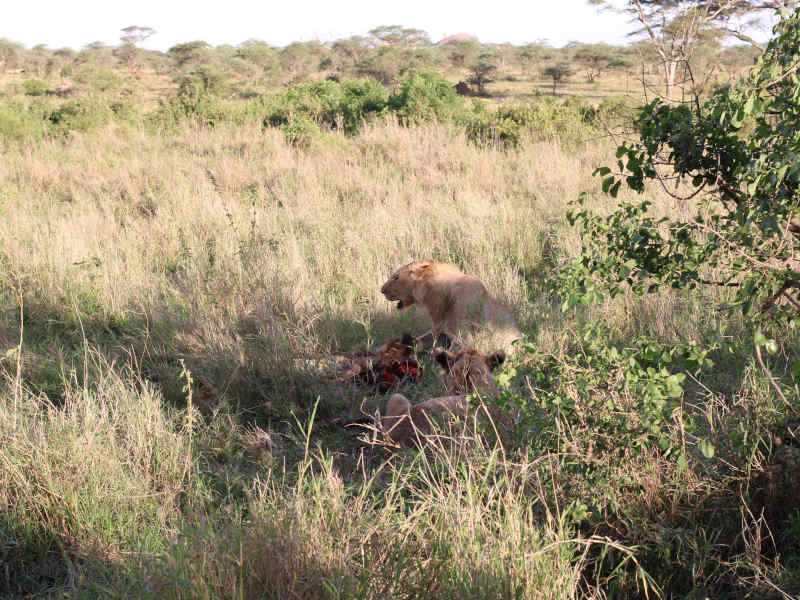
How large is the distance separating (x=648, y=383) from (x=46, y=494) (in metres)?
2.46

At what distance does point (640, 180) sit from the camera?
283 centimetres

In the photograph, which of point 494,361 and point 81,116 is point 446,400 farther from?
point 81,116

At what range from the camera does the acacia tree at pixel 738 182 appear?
2.37m

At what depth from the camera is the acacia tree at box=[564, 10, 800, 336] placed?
7.76 feet

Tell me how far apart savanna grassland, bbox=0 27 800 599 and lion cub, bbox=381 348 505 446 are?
5.2 inches

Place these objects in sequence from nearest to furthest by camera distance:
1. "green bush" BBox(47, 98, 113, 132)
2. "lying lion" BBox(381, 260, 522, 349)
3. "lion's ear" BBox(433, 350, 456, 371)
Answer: "lion's ear" BBox(433, 350, 456, 371) → "lying lion" BBox(381, 260, 522, 349) → "green bush" BBox(47, 98, 113, 132)

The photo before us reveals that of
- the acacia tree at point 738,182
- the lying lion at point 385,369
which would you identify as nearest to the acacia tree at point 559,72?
the lying lion at point 385,369

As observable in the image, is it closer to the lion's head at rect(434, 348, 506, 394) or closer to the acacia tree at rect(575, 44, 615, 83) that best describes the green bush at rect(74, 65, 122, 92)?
the lion's head at rect(434, 348, 506, 394)

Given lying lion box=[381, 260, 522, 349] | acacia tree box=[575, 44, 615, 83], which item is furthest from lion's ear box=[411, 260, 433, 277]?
acacia tree box=[575, 44, 615, 83]

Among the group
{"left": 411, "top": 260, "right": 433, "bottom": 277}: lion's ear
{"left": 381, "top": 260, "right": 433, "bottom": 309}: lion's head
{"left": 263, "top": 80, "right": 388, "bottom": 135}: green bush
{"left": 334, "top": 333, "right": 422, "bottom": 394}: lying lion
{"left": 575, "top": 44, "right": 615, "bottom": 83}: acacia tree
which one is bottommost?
{"left": 334, "top": 333, "right": 422, "bottom": 394}: lying lion

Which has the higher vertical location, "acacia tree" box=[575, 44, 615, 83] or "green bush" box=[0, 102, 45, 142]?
"acacia tree" box=[575, 44, 615, 83]

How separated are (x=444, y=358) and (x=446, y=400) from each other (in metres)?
0.90

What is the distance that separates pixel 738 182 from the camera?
9.15 ft

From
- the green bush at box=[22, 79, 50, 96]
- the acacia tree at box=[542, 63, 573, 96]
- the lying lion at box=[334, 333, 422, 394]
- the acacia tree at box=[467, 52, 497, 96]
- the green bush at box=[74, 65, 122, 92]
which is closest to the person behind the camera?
the lying lion at box=[334, 333, 422, 394]
